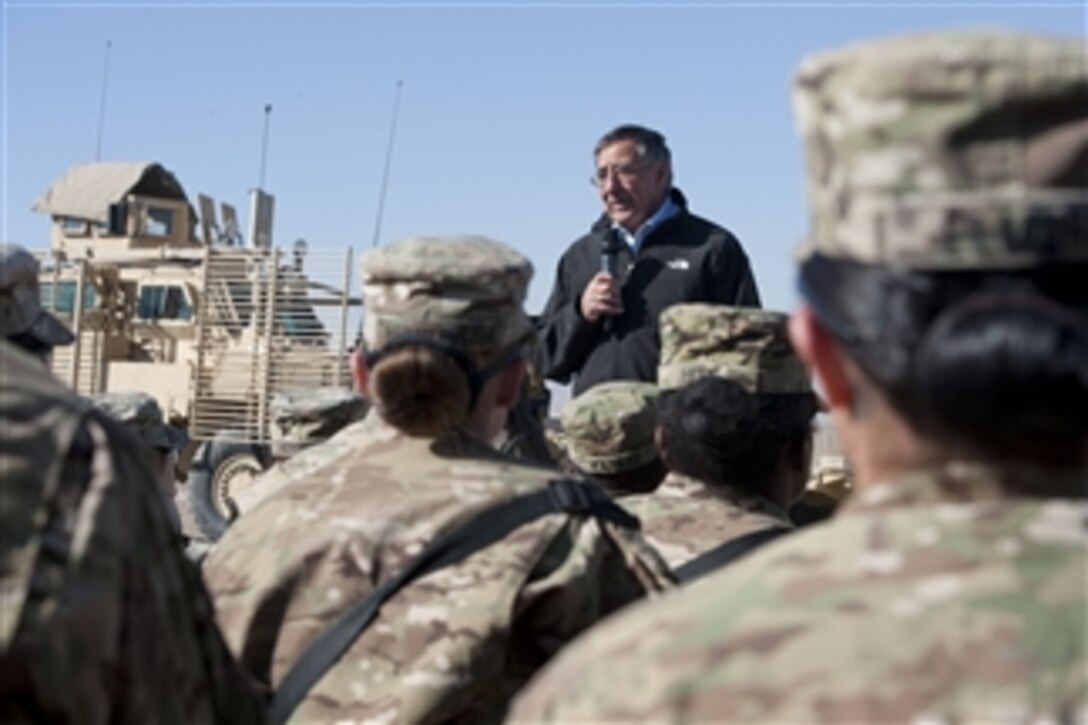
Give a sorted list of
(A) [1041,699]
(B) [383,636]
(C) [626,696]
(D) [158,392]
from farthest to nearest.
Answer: (D) [158,392]
(B) [383,636]
(C) [626,696]
(A) [1041,699]

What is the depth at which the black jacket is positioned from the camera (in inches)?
260

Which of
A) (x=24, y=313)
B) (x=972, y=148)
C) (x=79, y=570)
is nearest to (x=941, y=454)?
(x=972, y=148)

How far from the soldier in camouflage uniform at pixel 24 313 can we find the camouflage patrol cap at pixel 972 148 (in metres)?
2.43

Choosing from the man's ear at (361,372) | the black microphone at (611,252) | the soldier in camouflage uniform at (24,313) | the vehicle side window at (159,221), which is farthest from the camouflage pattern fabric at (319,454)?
the vehicle side window at (159,221)

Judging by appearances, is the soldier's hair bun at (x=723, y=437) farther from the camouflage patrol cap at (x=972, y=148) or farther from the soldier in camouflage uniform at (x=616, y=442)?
the camouflage patrol cap at (x=972, y=148)

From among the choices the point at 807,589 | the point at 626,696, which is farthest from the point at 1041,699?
the point at 626,696

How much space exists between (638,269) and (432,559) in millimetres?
3588

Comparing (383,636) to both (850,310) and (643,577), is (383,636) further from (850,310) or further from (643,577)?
(850,310)

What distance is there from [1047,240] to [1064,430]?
0.52 feet

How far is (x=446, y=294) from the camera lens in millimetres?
3361

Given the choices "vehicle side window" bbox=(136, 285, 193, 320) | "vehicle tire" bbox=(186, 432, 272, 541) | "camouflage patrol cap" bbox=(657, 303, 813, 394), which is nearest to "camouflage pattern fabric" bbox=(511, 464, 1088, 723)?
"camouflage patrol cap" bbox=(657, 303, 813, 394)

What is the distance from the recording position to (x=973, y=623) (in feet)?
5.27

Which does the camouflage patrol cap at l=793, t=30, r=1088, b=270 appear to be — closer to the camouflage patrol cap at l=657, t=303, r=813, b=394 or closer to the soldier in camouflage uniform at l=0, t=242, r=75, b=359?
the soldier in camouflage uniform at l=0, t=242, r=75, b=359

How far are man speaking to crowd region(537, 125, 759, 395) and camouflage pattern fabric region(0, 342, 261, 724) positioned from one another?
4.37 meters
